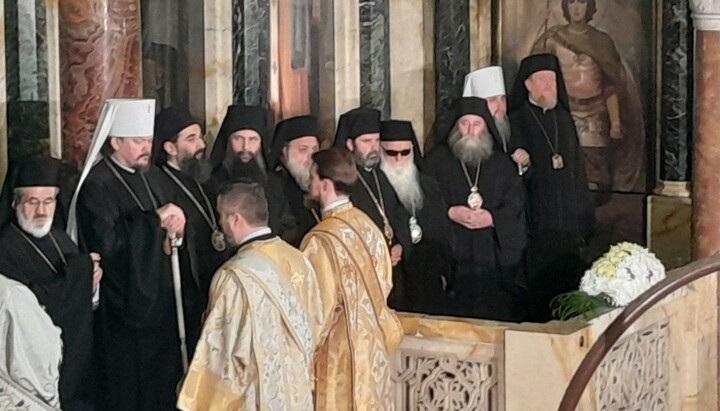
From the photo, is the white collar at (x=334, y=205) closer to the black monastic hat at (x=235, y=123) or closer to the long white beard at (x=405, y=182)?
the black monastic hat at (x=235, y=123)

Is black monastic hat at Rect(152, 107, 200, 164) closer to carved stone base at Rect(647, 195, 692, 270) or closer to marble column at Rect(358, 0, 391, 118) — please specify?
marble column at Rect(358, 0, 391, 118)

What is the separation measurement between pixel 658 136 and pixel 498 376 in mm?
3582

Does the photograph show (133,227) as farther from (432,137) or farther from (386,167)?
(432,137)

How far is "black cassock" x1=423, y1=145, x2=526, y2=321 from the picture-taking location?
10547mm

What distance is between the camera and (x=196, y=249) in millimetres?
8562

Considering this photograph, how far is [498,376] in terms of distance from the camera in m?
8.69

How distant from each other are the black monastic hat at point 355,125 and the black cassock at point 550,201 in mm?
1657

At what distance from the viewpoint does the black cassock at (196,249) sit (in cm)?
850

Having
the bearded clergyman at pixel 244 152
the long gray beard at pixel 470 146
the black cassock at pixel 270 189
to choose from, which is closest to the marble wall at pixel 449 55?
the long gray beard at pixel 470 146

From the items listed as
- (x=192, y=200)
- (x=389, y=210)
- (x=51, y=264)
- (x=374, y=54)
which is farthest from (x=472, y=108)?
(x=51, y=264)

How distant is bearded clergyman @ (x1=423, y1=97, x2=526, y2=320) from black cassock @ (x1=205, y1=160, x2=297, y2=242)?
1.54 m

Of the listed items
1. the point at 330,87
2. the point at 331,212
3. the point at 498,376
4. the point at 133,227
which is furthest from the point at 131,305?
the point at 330,87

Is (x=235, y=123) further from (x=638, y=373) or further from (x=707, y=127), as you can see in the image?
(x=707, y=127)

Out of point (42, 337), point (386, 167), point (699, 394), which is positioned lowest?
point (699, 394)
